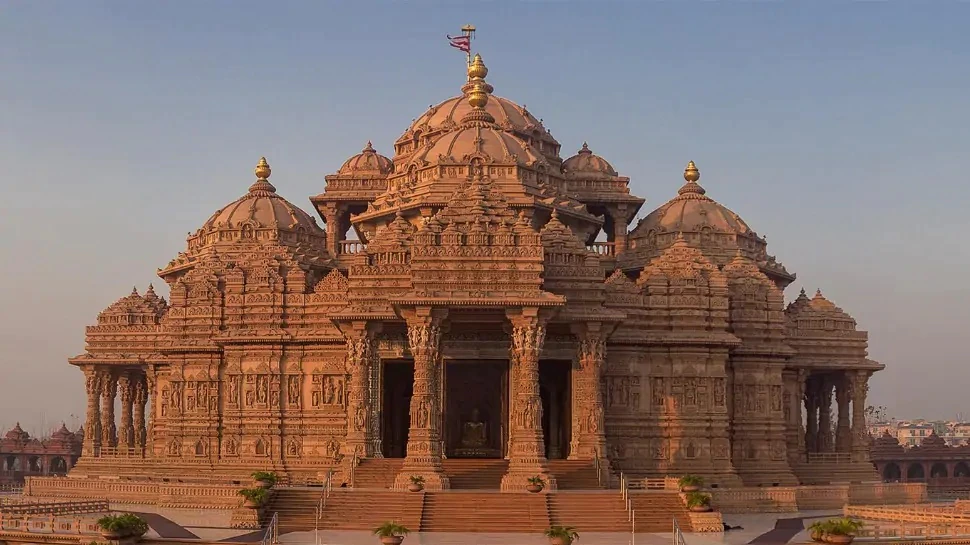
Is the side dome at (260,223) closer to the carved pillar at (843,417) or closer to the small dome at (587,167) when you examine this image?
the small dome at (587,167)

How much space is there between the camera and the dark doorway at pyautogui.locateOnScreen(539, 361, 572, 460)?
5538cm

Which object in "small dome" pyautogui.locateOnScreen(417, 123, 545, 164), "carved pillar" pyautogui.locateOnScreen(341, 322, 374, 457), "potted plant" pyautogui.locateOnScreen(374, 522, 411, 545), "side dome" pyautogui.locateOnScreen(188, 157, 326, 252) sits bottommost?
"potted plant" pyautogui.locateOnScreen(374, 522, 411, 545)

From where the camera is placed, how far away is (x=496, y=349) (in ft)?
174

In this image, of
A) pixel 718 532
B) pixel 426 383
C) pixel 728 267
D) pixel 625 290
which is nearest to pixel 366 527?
pixel 426 383

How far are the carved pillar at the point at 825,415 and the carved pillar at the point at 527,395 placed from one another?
85.8ft

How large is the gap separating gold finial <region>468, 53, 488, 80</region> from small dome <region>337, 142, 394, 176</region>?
6.60 meters

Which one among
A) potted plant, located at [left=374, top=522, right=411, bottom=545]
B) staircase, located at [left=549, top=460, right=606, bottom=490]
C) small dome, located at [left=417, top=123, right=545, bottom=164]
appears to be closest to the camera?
potted plant, located at [left=374, top=522, right=411, bottom=545]

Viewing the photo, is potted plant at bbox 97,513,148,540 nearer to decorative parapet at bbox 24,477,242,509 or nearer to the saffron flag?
decorative parapet at bbox 24,477,242,509

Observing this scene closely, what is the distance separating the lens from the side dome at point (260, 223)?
225 feet

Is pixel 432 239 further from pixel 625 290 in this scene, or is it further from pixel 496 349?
pixel 625 290

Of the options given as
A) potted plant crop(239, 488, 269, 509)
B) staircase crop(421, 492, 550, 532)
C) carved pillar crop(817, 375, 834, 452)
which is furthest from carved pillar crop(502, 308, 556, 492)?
Result: carved pillar crop(817, 375, 834, 452)

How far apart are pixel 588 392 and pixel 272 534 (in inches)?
577

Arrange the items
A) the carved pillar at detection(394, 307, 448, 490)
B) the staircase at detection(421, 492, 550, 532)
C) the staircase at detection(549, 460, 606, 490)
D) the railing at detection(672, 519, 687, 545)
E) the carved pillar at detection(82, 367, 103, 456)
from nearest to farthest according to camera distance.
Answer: the railing at detection(672, 519, 687, 545) < the staircase at detection(421, 492, 550, 532) < the carved pillar at detection(394, 307, 448, 490) < the staircase at detection(549, 460, 606, 490) < the carved pillar at detection(82, 367, 103, 456)

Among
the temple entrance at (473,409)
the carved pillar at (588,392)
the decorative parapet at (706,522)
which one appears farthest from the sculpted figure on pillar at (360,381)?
the decorative parapet at (706,522)
